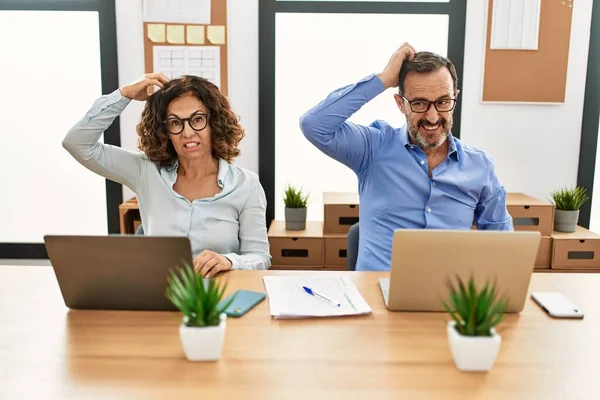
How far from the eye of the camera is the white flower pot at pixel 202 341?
1.06 metres

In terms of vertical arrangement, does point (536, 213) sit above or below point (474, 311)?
below

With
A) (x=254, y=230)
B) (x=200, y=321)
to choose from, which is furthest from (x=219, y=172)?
(x=200, y=321)

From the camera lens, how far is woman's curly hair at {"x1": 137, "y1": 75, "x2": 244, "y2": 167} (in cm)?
Answer: 193

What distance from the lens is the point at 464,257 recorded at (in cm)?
Result: 124

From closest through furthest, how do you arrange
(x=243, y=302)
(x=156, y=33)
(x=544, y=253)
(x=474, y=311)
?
(x=474, y=311) < (x=243, y=302) < (x=544, y=253) < (x=156, y=33)

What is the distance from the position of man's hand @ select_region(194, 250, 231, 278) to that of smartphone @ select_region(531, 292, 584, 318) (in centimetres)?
89

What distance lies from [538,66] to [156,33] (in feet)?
7.93

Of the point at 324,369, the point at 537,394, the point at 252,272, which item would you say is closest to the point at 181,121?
the point at 252,272

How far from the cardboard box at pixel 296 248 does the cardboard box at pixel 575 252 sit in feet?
4.49

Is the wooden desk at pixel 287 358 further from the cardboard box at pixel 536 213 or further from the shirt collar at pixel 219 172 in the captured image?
the cardboard box at pixel 536 213

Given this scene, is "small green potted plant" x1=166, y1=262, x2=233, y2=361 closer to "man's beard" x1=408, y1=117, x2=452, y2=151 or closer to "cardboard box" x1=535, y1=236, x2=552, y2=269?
"man's beard" x1=408, y1=117, x2=452, y2=151

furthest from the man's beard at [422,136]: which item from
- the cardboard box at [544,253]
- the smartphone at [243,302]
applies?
the cardboard box at [544,253]

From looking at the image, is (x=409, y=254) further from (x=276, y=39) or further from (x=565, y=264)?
(x=276, y=39)

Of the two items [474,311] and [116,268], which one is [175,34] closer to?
[116,268]
